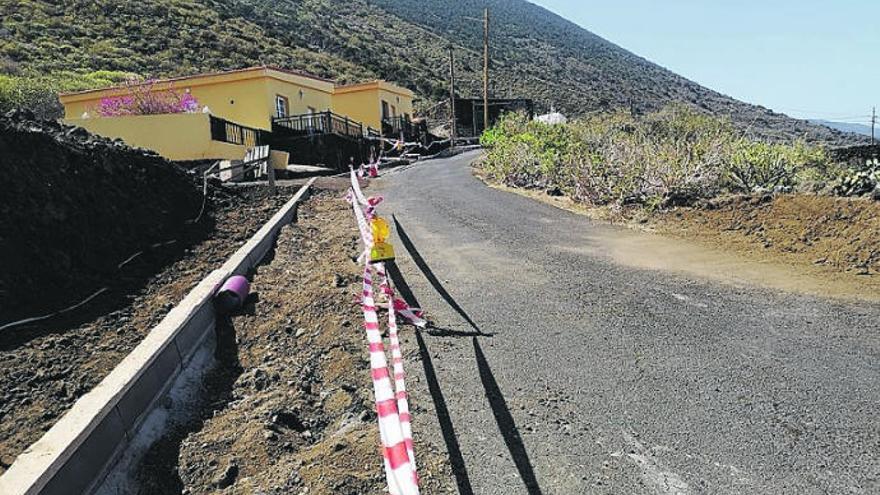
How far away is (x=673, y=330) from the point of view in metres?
5.43

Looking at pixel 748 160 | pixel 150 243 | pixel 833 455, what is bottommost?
pixel 833 455

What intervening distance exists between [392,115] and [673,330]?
1300 inches

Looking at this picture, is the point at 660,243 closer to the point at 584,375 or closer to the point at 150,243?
the point at 584,375

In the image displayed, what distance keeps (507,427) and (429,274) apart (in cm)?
373

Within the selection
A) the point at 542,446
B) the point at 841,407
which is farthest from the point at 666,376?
the point at 542,446

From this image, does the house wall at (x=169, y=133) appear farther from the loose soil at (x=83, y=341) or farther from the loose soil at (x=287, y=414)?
the loose soil at (x=287, y=414)

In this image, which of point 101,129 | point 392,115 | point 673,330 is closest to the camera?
point 673,330

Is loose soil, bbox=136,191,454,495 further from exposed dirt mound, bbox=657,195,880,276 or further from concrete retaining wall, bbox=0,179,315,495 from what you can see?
exposed dirt mound, bbox=657,195,880,276

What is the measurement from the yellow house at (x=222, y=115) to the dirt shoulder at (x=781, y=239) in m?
14.1

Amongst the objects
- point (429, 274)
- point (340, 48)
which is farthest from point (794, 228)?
point (340, 48)

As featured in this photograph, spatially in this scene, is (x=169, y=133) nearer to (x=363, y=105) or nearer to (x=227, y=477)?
(x=363, y=105)

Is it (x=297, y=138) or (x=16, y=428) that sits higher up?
(x=297, y=138)

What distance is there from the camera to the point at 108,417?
3484mm

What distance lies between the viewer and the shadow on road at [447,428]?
3.20 m
